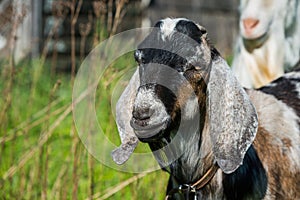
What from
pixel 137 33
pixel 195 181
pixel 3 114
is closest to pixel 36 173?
pixel 3 114

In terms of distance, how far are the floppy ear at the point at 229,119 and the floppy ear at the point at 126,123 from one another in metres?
0.32

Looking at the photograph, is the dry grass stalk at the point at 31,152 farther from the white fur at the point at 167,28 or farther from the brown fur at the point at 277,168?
the white fur at the point at 167,28

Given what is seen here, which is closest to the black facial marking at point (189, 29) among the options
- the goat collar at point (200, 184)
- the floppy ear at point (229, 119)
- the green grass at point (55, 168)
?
the floppy ear at point (229, 119)

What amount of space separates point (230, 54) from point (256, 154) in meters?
5.75

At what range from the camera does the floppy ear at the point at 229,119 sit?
3.33 m

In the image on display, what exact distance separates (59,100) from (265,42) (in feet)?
5.11

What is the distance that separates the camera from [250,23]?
5758 mm

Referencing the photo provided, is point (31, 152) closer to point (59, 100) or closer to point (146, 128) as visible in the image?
point (59, 100)

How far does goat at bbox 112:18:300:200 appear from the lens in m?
3.17

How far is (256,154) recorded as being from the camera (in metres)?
3.65

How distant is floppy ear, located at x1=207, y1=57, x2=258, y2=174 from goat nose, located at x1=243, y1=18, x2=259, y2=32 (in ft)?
7.93

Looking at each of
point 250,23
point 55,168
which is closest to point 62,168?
point 55,168

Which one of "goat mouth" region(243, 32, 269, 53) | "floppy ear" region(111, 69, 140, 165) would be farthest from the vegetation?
"goat mouth" region(243, 32, 269, 53)

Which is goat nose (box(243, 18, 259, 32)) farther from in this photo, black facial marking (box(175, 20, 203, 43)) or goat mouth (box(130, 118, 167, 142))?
goat mouth (box(130, 118, 167, 142))
